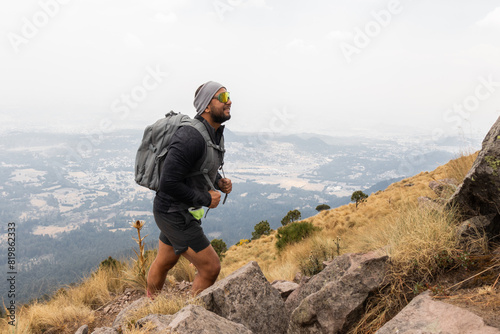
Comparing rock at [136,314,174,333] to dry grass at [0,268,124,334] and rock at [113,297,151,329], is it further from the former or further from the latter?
dry grass at [0,268,124,334]

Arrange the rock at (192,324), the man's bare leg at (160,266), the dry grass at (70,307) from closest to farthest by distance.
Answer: the rock at (192,324)
the man's bare leg at (160,266)
the dry grass at (70,307)

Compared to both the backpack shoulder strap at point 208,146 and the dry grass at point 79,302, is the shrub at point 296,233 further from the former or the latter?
the backpack shoulder strap at point 208,146

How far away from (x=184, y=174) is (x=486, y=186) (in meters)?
3.19

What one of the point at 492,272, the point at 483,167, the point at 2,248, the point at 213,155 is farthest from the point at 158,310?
the point at 2,248

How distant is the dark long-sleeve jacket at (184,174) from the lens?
2.97 m

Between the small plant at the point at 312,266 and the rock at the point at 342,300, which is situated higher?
the rock at the point at 342,300

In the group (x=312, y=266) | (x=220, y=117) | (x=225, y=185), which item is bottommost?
(x=312, y=266)

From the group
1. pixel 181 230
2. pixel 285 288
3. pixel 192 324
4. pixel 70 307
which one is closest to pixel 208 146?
pixel 181 230

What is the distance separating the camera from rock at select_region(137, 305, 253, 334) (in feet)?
7.82

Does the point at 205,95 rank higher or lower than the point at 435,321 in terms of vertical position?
higher

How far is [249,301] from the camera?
348 centimetres

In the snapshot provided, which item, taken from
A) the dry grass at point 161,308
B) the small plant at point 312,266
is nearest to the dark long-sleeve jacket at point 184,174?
the dry grass at point 161,308

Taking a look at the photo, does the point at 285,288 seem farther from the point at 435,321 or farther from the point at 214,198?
the point at 435,321

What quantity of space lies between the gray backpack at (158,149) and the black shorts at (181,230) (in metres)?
0.35
